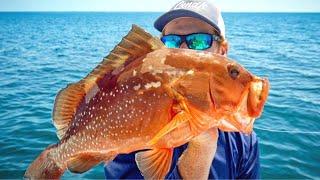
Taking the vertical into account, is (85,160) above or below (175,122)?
below

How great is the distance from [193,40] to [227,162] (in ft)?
3.80

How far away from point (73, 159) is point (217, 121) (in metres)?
0.94

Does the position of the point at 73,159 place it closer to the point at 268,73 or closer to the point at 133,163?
the point at 133,163

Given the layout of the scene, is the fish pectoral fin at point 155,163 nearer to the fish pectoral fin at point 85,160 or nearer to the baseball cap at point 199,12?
the fish pectoral fin at point 85,160

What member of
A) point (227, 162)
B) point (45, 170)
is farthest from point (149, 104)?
point (227, 162)

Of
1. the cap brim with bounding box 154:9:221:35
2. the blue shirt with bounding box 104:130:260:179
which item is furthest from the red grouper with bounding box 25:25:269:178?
the cap brim with bounding box 154:9:221:35

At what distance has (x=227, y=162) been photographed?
330 centimetres

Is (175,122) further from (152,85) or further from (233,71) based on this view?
(233,71)

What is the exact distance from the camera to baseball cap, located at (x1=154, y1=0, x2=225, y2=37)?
3.33 m

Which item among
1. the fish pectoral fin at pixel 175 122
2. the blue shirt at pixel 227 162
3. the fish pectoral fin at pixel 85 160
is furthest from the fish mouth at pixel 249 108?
the blue shirt at pixel 227 162

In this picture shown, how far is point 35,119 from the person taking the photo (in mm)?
11906

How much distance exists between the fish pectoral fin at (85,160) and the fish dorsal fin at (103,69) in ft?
0.80

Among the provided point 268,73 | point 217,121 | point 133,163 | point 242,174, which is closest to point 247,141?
point 242,174

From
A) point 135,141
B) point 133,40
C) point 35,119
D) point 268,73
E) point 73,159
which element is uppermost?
point 133,40
